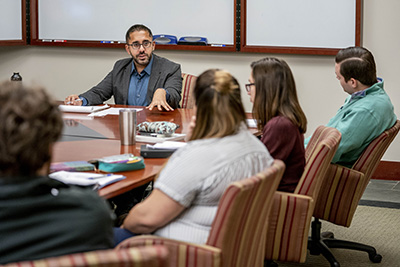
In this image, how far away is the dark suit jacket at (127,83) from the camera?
4.49 meters

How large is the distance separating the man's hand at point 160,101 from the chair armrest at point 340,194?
1.33m

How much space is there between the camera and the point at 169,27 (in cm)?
565

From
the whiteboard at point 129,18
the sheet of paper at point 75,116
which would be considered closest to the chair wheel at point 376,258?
the sheet of paper at point 75,116

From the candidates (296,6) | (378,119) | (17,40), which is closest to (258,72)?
(378,119)

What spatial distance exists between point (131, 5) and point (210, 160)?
4.02 m

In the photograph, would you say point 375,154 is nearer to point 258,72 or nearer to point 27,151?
point 258,72

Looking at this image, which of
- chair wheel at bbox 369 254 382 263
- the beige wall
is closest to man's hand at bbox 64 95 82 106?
the beige wall

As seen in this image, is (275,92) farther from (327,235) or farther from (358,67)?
(327,235)

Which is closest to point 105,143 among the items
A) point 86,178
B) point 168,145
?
point 168,145

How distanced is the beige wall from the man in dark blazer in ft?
2.09

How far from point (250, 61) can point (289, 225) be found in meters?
3.05

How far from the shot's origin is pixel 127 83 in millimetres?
4645

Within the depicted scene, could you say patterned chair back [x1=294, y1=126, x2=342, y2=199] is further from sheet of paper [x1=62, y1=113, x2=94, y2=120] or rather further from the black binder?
sheet of paper [x1=62, y1=113, x2=94, y2=120]

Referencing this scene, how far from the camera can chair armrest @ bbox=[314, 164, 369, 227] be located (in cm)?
324
